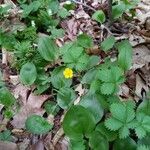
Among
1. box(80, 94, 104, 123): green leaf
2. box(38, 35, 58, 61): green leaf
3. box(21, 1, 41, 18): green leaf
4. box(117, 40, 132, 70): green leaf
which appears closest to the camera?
box(80, 94, 104, 123): green leaf

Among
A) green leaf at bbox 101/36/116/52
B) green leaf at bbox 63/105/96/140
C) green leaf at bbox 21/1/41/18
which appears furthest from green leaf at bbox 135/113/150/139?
green leaf at bbox 21/1/41/18

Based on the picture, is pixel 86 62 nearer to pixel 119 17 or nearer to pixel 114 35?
pixel 114 35

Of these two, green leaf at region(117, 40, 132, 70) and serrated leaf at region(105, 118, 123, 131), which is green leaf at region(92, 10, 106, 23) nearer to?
green leaf at region(117, 40, 132, 70)

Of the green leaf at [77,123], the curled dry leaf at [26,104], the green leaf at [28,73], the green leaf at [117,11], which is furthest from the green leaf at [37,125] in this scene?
the green leaf at [117,11]

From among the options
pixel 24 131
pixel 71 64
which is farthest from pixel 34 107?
pixel 71 64

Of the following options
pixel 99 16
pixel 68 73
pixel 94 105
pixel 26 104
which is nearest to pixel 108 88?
pixel 94 105

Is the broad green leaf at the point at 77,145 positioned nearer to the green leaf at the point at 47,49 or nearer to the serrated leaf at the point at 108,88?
the serrated leaf at the point at 108,88
